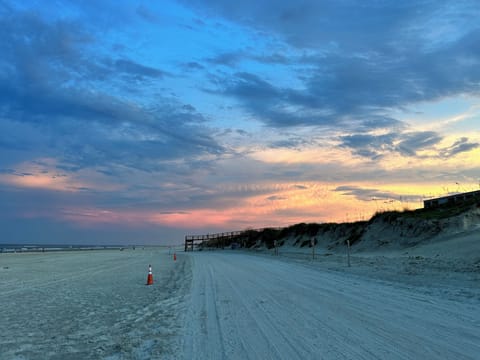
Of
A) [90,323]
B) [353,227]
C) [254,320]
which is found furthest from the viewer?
[353,227]

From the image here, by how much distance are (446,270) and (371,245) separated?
19.5m

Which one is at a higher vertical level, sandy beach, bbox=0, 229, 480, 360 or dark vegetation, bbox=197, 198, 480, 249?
dark vegetation, bbox=197, 198, 480, 249

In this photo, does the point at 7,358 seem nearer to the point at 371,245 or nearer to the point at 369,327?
the point at 369,327

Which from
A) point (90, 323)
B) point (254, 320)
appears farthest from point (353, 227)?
point (90, 323)

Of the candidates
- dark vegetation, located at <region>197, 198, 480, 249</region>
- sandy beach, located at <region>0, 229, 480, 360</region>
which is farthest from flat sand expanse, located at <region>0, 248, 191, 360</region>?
dark vegetation, located at <region>197, 198, 480, 249</region>

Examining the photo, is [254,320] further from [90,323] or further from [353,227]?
[353,227]

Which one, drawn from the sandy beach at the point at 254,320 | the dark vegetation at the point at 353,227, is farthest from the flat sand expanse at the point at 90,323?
the dark vegetation at the point at 353,227

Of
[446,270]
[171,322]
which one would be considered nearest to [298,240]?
[446,270]

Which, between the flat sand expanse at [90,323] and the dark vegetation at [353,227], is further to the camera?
the dark vegetation at [353,227]

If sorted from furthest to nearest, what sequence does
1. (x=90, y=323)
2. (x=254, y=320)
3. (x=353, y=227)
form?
(x=353, y=227)
(x=90, y=323)
(x=254, y=320)

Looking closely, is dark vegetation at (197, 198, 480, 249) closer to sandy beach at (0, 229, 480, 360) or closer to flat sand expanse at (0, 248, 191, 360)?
sandy beach at (0, 229, 480, 360)

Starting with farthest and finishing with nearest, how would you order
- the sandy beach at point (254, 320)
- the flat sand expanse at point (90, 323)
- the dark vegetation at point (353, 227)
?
the dark vegetation at point (353, 227)
the flat sand expanse at point (90, 323)
the sandy beach at point (254, 320)

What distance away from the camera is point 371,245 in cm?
3519

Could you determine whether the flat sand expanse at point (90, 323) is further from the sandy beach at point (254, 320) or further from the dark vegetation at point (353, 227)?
the dark vegetation at point (353, 227)
